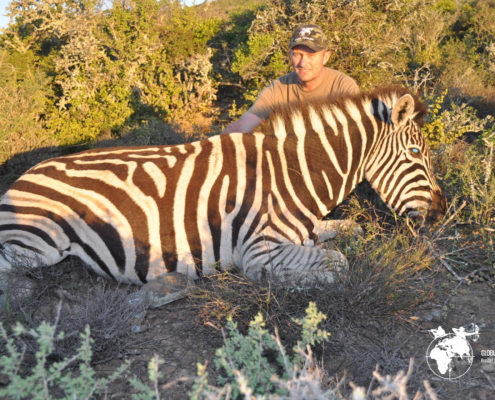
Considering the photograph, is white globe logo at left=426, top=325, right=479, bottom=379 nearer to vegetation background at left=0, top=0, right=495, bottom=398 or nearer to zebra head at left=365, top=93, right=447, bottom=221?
zebra head at left=365, top=93, right=447, bottom=221

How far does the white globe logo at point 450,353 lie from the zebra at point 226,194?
779mm

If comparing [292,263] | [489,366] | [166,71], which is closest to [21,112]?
[166,71]

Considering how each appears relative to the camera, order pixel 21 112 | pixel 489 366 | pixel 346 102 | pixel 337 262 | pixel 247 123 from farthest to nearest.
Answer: pixel 21 112
pixel 247 123
pixel 346 102
pixel 337 262
pixel 489 366

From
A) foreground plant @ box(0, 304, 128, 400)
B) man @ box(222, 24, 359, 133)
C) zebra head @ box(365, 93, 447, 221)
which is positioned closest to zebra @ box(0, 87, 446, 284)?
zebra head @ box(365, 93, 447, 221)

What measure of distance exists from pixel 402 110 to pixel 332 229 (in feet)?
3.83

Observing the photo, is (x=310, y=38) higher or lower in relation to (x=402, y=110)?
higher

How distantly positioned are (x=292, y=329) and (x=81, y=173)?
6.61 ft

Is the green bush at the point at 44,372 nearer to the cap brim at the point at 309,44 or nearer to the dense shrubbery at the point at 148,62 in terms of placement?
the cap brim at the point at 309,44

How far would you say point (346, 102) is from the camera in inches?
136

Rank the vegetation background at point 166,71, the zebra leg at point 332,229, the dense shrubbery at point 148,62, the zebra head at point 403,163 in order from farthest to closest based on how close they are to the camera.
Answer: the dense shrubbery at point 148,62 → the vegetation background at point 166,71 → the zebra leg at point 332,229 → the zebra head at point 403,163

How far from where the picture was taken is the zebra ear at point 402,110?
3.21 m

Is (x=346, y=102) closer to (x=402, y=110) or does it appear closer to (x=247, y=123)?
(x=402, y=110)

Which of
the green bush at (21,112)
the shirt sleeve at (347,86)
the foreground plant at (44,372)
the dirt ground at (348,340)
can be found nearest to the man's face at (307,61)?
the shirt sleeve at (347,86)

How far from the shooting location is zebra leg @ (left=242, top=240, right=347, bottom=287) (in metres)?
2.81
